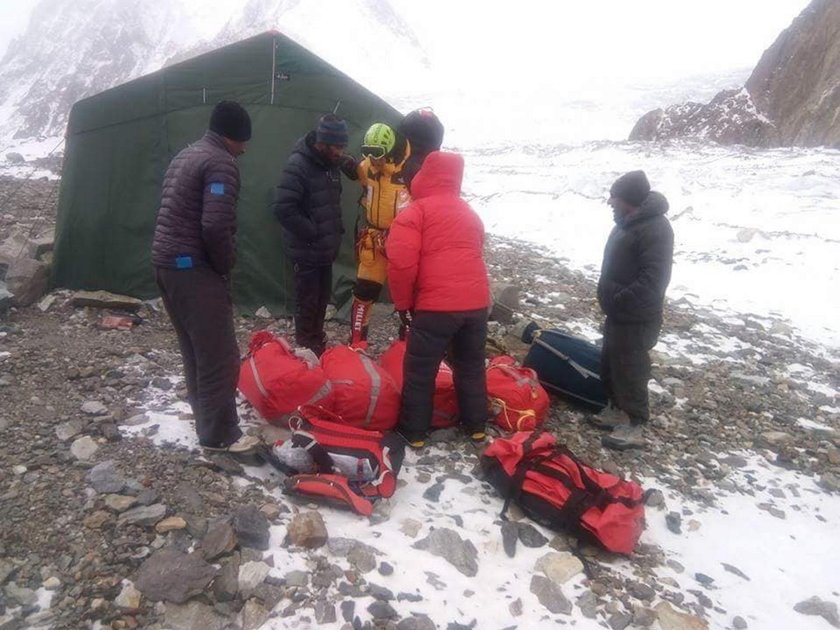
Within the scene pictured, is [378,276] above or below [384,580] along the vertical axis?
above

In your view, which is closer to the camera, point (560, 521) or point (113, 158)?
point (560, 521)

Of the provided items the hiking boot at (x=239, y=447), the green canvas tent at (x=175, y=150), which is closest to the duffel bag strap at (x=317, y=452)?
the hiking boot at (x=239, y=447)

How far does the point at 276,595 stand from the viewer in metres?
2.98

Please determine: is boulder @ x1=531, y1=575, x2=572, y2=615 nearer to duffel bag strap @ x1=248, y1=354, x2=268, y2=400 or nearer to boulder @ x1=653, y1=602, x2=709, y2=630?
boulder @ x1=653, y1=602, x2=709, y2=630

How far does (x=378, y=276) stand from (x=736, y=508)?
337 cm

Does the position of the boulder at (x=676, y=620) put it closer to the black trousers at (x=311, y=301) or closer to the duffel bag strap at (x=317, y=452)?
the duffel bag strap at (x=317, y=452)

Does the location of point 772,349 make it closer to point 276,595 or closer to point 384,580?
point 384,580

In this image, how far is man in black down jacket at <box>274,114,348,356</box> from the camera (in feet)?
16.4

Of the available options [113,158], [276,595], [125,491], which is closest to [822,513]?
[276,595]

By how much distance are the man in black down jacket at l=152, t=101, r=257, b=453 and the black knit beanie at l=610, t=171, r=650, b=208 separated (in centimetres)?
281

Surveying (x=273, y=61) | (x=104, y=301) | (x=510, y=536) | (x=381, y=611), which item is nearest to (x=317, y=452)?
(x=381, y=611)

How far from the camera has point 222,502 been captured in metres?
3.56

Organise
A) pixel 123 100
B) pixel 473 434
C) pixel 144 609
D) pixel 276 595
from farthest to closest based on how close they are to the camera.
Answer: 1. pixel 123 100
2. pixel 473 434
3. pixel 276 595
4. pixel 144 609

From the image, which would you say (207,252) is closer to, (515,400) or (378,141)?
(378,141)
